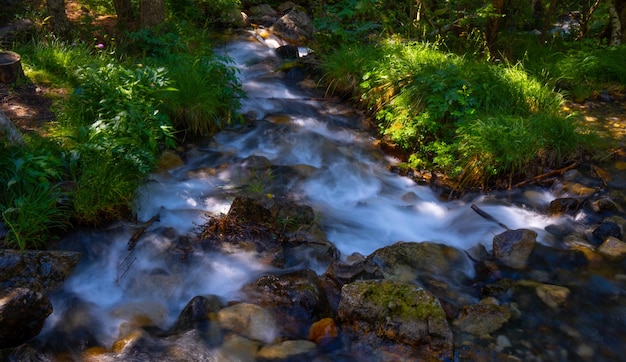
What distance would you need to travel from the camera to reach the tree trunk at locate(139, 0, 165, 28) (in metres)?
8.76

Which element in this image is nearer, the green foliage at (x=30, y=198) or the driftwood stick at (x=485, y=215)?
the green foliage at (x=30, y=198)

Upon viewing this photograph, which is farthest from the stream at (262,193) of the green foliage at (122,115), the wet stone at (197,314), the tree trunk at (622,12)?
the tree trunk at (622,12)

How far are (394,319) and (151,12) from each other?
7.54 metres

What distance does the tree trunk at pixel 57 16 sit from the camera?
8.16 meters

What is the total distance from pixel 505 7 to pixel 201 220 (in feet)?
24.6

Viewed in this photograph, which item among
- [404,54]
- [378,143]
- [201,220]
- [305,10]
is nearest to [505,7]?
[404,54]

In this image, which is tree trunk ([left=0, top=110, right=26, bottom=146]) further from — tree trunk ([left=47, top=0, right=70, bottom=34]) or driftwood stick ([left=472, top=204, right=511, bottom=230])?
driftwood stick ([left=472, top=204, right=511, bottom=230])

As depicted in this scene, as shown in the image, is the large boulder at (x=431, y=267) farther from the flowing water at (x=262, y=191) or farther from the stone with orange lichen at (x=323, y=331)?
the stone with orange lichen at (x=323, y=331)

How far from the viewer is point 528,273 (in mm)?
4633

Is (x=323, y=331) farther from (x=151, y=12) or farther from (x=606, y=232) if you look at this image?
(x=151, y=12)

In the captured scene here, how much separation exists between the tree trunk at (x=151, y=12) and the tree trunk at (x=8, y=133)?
15.8ft

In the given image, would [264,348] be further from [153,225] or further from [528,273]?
[528,273]

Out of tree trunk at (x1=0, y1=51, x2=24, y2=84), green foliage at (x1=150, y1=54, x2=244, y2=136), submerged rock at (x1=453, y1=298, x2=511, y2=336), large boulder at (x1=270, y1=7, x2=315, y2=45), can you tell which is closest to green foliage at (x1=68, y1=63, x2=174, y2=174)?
green foliage at (x1=150, y1=54, x2=244, y2=136)

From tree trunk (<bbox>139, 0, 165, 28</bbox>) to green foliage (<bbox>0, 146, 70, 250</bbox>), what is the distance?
5.01 metres
